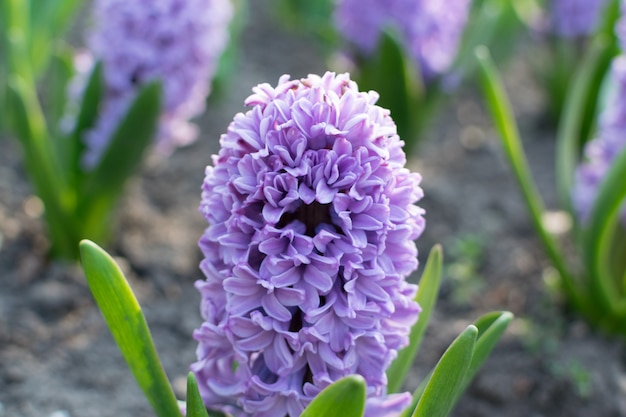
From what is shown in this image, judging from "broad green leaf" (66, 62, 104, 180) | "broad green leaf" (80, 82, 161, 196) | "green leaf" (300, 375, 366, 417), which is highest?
"broad green leaf" (66, 62, 104, 180)

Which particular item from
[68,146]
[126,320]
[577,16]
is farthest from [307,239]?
[577,16]

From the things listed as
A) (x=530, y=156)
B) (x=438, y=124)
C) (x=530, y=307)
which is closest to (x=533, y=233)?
(x=530, y=307)

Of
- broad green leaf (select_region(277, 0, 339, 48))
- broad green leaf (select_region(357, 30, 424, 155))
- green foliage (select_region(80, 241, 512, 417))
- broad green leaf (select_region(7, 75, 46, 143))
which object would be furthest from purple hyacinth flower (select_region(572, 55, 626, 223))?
broad green leaf (select_region(277, 0, 339, 48))

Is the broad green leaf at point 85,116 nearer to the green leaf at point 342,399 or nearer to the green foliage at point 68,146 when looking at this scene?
the green foliage at point 68,146

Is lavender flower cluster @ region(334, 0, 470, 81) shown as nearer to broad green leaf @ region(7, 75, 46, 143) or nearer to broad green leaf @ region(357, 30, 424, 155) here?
broad green leaf @ region(357, 30, 424, 155)

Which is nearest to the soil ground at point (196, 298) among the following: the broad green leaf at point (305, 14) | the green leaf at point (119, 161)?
the green leaf at point (119, 161)

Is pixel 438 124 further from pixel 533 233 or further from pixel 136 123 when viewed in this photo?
pixel 136 123

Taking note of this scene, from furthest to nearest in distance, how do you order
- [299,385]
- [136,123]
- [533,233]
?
[533,233], [136,123], [299,385]
